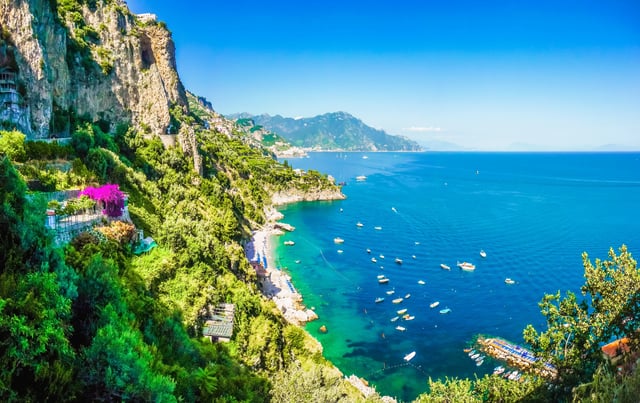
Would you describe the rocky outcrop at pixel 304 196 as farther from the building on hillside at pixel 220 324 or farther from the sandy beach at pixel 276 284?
the building on hillside at pixel 220 324

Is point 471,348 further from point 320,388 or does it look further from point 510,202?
point 510,202

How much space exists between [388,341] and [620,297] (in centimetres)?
2661

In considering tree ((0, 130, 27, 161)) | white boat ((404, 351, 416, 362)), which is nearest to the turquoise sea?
white boat ((404, 351, 416, 362))

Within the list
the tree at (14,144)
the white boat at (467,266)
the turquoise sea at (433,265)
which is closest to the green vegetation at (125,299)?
the tree at (14,144)

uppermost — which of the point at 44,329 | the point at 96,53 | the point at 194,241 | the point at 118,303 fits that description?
the point at 96,53

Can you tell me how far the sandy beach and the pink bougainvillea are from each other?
2381 centimetres

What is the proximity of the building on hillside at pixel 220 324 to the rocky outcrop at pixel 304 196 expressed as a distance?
8320 cm

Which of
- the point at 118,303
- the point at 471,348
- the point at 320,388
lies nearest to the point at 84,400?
the point at 118,303

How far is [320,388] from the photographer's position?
59.0 ft

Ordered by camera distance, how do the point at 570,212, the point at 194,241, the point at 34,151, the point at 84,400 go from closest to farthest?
the point at 84,400 < the point at 34,151 < the point at 194,241 < the point at 570,212

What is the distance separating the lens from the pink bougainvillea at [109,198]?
21984 mm

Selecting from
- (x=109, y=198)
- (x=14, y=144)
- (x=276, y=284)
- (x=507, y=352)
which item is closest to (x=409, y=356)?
(x=507, y=352)

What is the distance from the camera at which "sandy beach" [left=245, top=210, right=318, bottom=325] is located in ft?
141

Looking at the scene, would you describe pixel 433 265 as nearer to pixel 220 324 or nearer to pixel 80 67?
pixel 220 324
